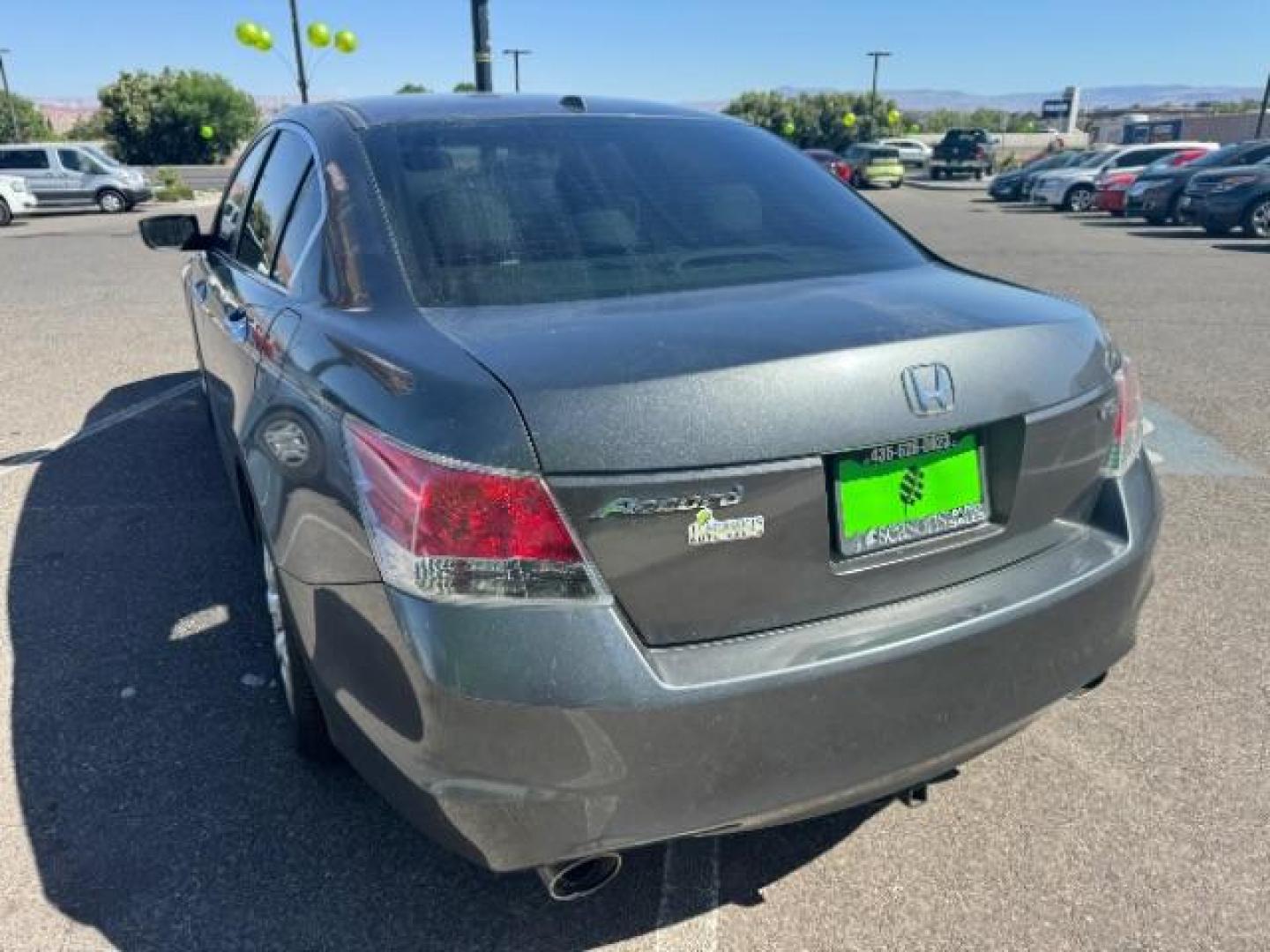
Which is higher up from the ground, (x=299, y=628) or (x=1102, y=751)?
(x=299, y=628)

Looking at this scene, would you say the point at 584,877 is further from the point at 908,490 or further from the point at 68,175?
the point at 68,175

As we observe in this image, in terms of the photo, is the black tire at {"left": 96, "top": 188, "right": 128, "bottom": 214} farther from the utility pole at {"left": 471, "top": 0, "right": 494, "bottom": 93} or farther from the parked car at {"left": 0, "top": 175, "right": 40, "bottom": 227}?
the utility pole at {"left": 471, "top": 0, "right": 494, "bottom": 93}

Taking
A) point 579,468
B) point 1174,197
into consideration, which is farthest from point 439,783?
point 1174,197

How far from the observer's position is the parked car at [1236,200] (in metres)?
16.7

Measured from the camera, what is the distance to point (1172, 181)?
20.0m

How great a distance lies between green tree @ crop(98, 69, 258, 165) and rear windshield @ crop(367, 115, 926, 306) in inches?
2562

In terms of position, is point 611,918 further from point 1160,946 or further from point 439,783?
point 1160,946

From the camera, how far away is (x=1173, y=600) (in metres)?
3.60

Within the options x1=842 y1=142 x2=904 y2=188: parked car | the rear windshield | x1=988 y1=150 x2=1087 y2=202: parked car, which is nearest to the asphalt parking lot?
the rear windshield

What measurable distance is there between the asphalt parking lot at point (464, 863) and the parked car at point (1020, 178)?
91.0 feet

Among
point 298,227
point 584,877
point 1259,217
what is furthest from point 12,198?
point 584,877

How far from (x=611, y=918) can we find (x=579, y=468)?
1.16 m

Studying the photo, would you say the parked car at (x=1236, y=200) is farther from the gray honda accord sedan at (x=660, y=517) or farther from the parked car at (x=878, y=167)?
the parked car at (x=878, y=167)

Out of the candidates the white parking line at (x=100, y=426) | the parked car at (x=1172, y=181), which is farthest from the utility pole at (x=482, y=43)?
the parked car at (x=1172, y=181)
